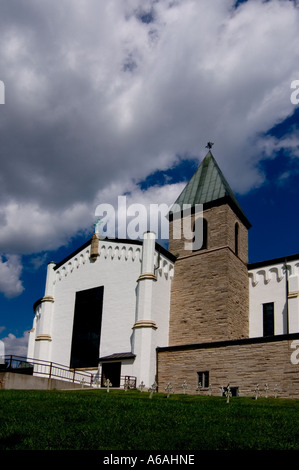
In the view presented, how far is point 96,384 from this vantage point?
2667 cm

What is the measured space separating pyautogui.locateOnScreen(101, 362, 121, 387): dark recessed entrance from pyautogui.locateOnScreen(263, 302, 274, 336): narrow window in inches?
337

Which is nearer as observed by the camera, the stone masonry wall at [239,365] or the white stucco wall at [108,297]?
the stone masonry wall at [239,365]

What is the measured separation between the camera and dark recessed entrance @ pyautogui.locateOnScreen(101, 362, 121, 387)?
2609 cm

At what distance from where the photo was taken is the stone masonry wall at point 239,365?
21.6 m

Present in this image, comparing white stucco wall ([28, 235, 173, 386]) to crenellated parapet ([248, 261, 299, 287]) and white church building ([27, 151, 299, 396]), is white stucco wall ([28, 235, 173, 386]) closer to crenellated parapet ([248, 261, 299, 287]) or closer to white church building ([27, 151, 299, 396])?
white church building ([27, 151, 299, 396])

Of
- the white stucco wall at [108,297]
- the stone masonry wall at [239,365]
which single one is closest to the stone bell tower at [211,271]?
the white stucco wall at [108,297]

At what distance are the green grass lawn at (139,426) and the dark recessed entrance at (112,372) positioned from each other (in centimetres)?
1168

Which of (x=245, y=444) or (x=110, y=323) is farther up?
(x=110, y=323)

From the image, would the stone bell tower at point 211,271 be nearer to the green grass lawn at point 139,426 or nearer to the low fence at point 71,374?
the low fence at point 71,374

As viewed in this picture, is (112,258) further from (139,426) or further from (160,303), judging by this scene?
(139,426)
